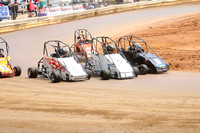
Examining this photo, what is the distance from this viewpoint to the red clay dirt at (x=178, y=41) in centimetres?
2123

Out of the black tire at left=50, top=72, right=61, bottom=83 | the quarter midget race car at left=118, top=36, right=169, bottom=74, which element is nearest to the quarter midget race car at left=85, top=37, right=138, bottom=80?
the quarter midget race car at left=118, top=36, right=169, bottom=74

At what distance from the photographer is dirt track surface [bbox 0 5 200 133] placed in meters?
9.70

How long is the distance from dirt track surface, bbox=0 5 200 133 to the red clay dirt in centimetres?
239

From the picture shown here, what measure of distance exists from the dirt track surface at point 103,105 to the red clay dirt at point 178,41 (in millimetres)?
2395

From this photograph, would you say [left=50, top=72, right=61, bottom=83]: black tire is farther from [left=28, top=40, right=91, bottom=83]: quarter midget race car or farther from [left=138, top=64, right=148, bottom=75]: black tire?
[left=138, top=64, right=148, bottom=75]: black tire

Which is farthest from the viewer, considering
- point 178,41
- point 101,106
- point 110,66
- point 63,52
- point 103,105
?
point 178,41

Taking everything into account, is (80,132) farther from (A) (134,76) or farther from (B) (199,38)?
(B) (199,38)

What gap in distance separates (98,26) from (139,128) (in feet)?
83.4

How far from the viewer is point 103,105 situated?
474 inches

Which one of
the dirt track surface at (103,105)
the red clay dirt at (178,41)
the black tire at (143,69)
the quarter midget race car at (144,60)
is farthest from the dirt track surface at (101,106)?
the red clay dirt at (178,41)

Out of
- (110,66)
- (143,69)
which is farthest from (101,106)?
(143,69)

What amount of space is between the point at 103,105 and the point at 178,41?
639 inches

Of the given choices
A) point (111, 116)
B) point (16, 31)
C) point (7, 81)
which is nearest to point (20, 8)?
point (16, 31)

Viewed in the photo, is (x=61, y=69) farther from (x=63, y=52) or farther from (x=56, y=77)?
(x=63, y=52)
